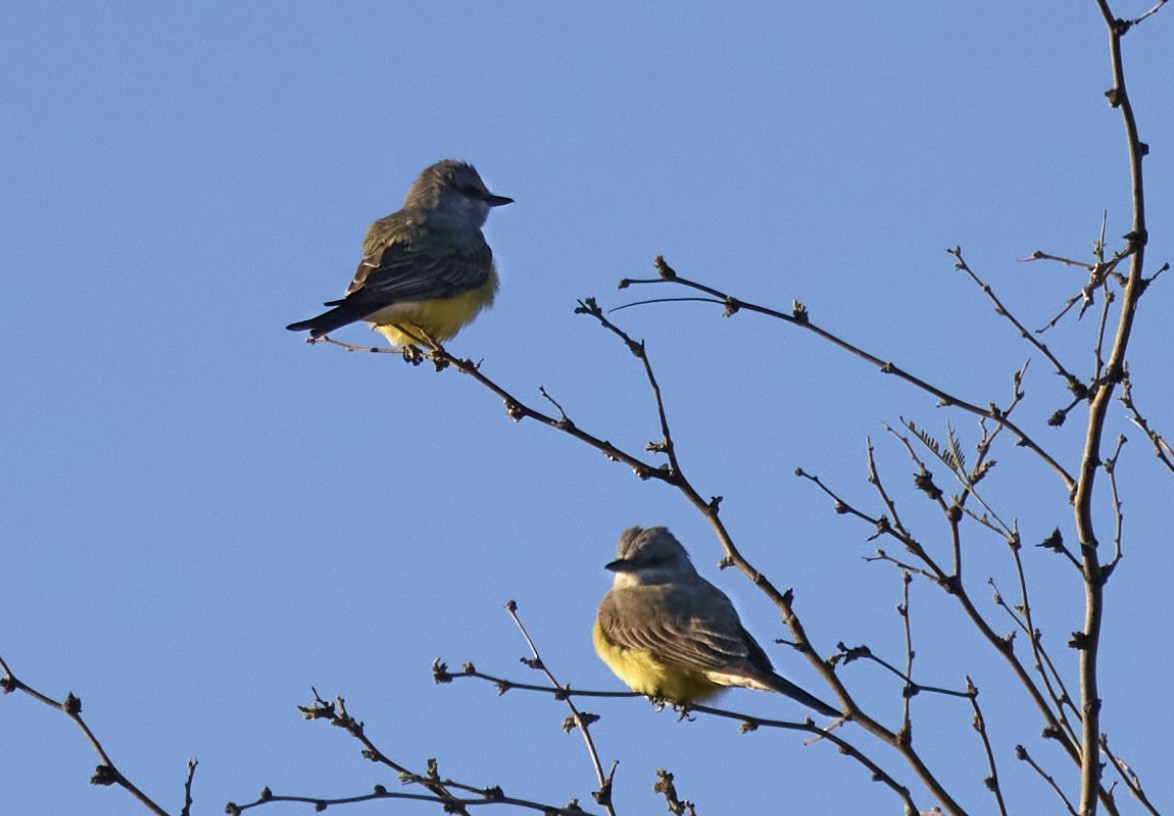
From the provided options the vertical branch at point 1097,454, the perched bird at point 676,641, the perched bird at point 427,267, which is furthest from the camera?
the perched bird at point 427,267

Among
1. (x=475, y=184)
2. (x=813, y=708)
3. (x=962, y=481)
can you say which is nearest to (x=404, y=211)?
(x=475, y=184)

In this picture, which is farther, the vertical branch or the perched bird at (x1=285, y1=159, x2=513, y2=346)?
the perched bird at (x1=285, y1=159, x2=513, y2=346)

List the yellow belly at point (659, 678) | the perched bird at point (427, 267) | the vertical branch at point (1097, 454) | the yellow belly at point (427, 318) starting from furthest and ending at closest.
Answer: the yellow belly at point (427, 318) → the perched bird at point (427, 267) → the yellow belly at point (659, 678) → the vertical branch at point (1097, 454)

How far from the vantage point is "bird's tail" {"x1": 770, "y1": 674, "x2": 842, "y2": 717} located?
16.8ft

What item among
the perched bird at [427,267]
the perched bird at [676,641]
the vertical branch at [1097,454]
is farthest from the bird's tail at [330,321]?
the vertical branch at [1097,454]

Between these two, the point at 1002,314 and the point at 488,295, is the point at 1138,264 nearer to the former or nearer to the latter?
the point at 1002,314

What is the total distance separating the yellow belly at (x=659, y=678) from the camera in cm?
710

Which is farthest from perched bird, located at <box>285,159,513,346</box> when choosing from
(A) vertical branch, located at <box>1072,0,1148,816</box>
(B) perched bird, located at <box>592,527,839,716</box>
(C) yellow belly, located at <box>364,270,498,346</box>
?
(A) vertical branch, located at <box>1072,0,1148,816</box>

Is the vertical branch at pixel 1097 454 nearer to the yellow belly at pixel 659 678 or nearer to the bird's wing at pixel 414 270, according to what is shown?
the yellow belly at pixel 659 678

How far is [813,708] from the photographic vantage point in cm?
559

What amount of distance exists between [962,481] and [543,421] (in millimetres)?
1140

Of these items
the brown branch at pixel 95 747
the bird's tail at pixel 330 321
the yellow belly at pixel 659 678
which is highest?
the bird's tail at pixel 330 321

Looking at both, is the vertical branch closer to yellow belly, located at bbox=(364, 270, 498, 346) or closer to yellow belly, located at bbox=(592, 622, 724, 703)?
yellow belly, located at bbox=(592, 622, 724, 703)

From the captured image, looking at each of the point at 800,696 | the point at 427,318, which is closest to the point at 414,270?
the point at 427,318
